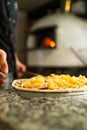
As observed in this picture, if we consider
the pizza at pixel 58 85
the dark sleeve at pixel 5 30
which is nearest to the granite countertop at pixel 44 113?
the pizza at pixel 58 85

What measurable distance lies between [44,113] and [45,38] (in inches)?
119

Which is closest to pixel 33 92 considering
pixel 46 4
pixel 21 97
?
pixel 21 97

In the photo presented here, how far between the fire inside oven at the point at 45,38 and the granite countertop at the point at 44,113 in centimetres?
262

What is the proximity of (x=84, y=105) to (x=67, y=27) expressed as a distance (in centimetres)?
272

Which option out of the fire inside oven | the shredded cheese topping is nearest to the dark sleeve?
the shredded cheese topping

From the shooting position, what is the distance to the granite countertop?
0.38 m

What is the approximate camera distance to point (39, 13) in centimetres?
419

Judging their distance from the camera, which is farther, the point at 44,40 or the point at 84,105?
the point at 44,40

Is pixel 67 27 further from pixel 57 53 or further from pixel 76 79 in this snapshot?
pixel 76 79

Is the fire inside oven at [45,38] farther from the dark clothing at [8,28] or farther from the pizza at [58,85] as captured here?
the pizza at [58,85]

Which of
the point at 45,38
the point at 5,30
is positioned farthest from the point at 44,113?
the point at 45,38

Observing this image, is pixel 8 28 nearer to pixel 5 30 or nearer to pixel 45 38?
pixel 5 30

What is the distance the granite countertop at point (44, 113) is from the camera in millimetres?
384

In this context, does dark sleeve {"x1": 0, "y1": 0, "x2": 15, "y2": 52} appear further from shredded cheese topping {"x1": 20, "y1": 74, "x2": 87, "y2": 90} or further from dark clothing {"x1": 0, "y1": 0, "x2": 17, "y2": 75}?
shredded cheese topping {"x1": 20, "y1": 74, "x2": 87, "y2": 90}
